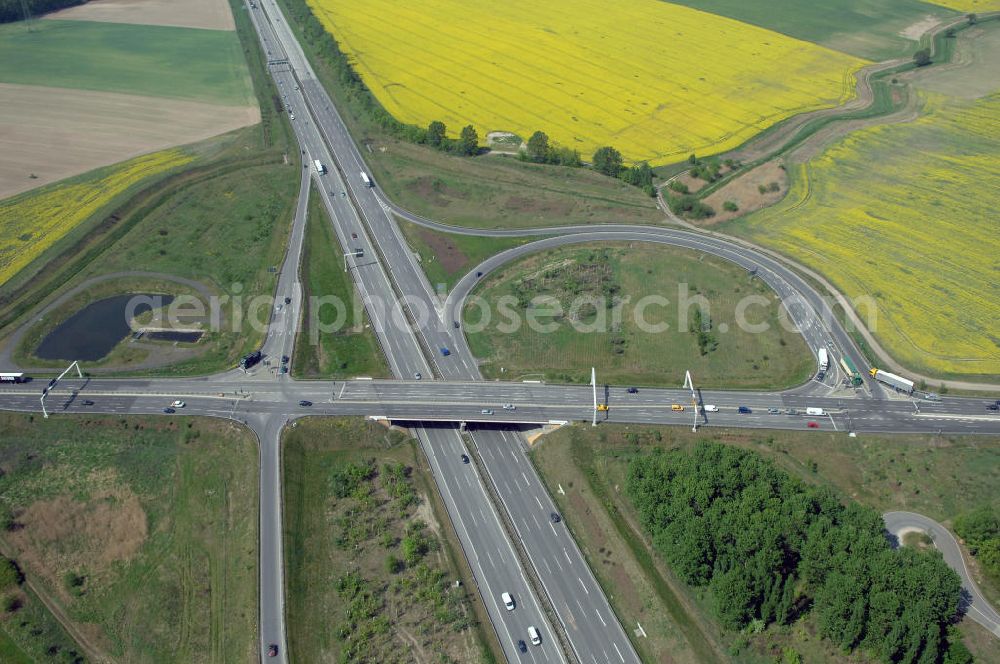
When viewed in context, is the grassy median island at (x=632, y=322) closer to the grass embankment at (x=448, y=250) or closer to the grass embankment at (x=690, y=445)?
the grass embankment at (x=448, y=250)

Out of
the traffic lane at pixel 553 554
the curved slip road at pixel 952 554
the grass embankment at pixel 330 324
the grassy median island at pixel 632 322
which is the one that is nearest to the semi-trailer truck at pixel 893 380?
the grassy median island at pixel 632 322

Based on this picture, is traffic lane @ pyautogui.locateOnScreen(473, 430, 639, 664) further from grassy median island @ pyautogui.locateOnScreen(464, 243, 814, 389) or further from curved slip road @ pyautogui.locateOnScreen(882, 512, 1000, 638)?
curved slip road @ pyautogui.locateOnScreen(882, 512, 1000, 638)

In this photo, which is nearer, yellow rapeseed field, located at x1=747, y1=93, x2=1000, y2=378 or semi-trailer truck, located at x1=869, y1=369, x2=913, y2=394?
semi-trailer truck, located at x1=869, y1=369, x2=913, y2=394

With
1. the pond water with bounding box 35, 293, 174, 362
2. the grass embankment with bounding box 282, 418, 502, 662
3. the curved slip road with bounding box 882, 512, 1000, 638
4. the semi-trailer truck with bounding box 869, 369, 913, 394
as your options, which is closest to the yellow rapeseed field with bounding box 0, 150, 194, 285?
the pond water with bounding box 35, 293, 174, 362

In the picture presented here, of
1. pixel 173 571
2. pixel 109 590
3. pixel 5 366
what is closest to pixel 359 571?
pixel 173 571

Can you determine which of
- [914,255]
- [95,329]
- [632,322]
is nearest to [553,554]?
[632,322]

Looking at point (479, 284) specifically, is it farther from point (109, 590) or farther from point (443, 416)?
point (109, 590)
